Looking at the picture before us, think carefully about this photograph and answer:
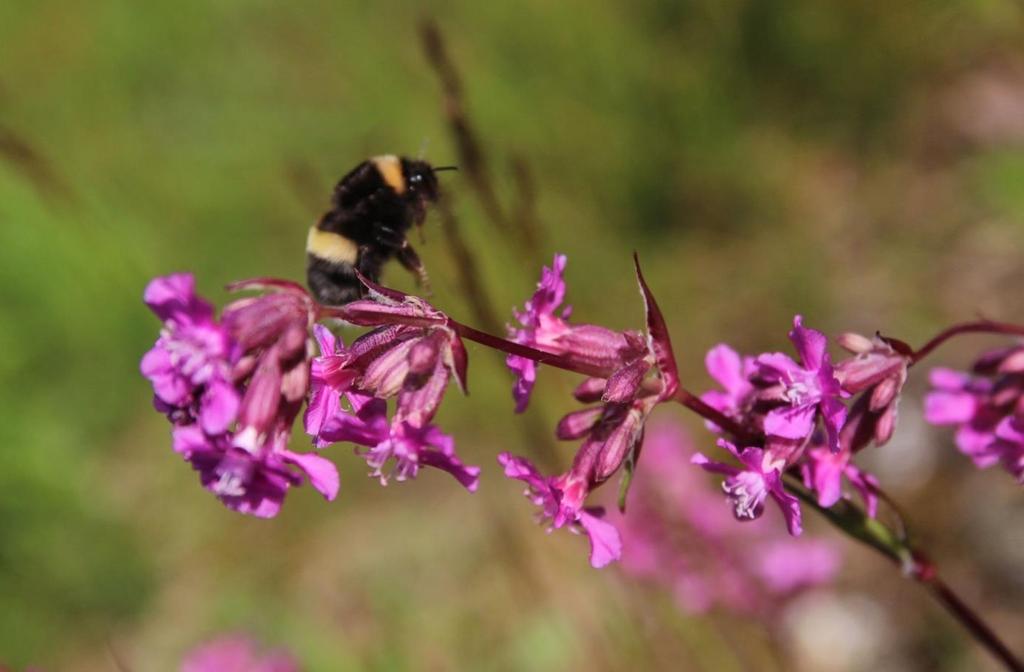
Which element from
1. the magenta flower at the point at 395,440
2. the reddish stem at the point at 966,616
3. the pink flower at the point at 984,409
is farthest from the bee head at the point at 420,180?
the reddish stem at the point at 966,616

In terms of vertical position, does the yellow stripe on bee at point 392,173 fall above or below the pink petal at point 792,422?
above

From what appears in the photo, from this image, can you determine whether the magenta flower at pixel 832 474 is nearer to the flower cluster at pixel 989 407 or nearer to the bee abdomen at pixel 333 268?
the flower cluster at pixel 989 407

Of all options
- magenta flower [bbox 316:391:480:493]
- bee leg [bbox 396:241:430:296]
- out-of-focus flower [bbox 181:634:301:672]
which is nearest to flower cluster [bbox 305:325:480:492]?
magenta flower [bbox 316:391:480:493]

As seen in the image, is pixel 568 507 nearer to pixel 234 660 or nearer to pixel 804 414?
pixel 804 414

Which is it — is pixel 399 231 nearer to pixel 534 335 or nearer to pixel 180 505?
pixel 534 335

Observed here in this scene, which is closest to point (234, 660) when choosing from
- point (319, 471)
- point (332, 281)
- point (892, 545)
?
point (332, 281)
